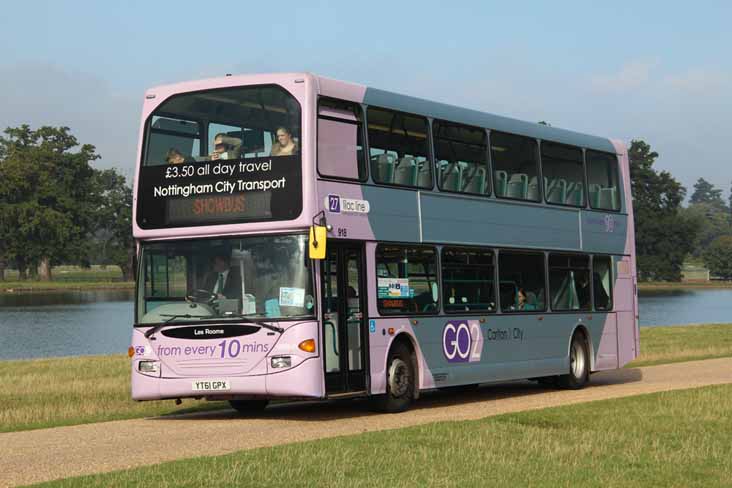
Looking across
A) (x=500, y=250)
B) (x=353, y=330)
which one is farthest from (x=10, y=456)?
(x=500, y=250)

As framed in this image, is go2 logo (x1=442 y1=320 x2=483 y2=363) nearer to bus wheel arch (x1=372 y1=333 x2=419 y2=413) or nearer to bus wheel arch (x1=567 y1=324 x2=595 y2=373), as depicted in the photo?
bus wheel arch (x1=372 y1=333 x2=419 y2=413)

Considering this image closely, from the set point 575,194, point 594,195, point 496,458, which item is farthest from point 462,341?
point 496,458

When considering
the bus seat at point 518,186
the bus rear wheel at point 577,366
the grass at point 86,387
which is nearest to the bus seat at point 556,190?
the bus seat at point 518,186

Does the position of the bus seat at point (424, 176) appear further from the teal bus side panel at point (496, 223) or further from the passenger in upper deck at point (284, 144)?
the passenger in upper deck at point (284, 144)

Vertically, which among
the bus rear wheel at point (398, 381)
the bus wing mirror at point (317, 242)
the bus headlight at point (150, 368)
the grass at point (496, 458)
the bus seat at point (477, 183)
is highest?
the bus seat at point (477, 183)

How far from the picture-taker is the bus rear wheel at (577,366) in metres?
23.1

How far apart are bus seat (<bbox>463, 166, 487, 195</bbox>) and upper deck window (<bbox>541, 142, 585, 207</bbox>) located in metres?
2.04

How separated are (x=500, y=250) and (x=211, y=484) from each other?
34.8 feet

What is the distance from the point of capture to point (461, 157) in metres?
19.8

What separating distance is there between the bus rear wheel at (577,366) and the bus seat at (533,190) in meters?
2.80

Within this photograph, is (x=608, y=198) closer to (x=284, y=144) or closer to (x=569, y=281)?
(x=569, y=281)

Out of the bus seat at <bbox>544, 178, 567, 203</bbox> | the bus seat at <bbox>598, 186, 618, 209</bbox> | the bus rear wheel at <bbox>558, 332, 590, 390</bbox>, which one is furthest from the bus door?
the bus seat at <bbox>598, 186, 618, 209</bbox>

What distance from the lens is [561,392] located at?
2262cm

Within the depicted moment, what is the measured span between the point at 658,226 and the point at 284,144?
143637mm
